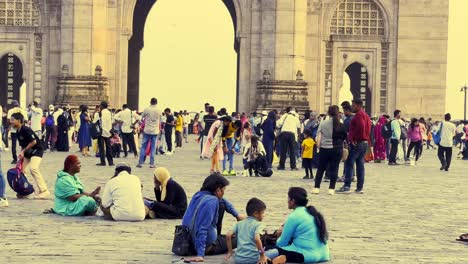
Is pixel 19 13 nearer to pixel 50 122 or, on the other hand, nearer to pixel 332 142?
pixel 50 122

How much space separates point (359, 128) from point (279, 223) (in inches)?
245

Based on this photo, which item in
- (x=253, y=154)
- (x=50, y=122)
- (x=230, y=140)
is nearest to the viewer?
(x=253, y=154)

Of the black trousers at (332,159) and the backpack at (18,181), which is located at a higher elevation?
the black trousers at (332,159)

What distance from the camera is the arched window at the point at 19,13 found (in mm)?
45812

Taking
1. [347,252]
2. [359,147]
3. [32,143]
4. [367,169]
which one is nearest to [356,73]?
[367,169]

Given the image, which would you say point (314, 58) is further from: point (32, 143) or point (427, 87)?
point (32, 143)

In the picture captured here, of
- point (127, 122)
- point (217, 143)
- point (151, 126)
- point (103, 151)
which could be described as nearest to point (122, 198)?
point (217, 143)

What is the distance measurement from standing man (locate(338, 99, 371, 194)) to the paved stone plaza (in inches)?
18.2

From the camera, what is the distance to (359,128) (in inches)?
849

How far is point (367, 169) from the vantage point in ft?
102

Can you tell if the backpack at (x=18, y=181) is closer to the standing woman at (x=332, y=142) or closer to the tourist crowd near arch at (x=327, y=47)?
the standing woman at (x=332, y=142)

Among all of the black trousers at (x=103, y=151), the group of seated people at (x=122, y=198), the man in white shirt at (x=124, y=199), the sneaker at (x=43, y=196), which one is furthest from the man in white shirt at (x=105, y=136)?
the man in white shirt at (x=124, y=199)

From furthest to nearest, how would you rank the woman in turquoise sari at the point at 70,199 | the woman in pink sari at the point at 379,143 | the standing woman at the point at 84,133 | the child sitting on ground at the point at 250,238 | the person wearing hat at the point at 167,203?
1. the woman in pink sari at the point at 379,143
2. the standing woman at the point at 84,133
3. the woman in turquoise sari at the point at 70,199
4. the person wearing hat at the point at 167,203
5. the child sitting on ground at the point at 250,238

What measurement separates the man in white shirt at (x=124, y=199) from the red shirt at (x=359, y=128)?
6882 mm
